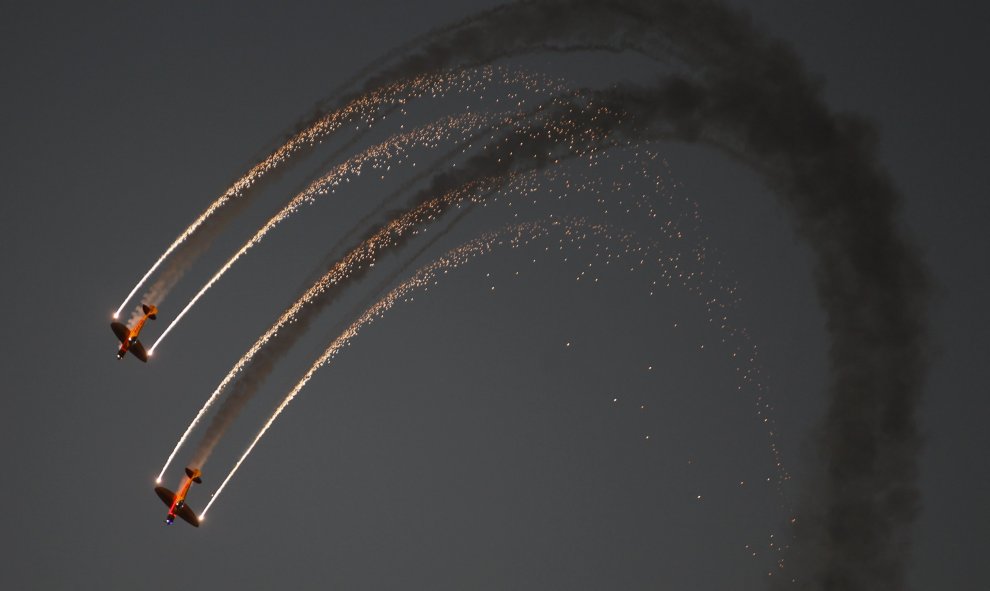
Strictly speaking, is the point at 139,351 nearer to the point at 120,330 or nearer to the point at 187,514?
the point at 120,330

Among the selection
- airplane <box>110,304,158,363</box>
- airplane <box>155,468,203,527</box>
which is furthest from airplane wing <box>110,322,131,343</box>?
airplane <box>155,468,203,527</box>

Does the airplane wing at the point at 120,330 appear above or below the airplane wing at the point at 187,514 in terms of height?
above

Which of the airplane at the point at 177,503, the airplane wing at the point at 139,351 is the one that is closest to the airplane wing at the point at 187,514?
the airplane at the point at 177,503

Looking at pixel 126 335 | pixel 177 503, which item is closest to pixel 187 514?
pixel 177 503

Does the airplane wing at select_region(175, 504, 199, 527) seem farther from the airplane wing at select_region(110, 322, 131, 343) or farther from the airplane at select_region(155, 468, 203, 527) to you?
the airplane wing at select_region(110, 322, 131, 343)

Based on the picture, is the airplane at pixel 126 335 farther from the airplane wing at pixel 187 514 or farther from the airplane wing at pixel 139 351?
the airplane wing at pixel 187 514

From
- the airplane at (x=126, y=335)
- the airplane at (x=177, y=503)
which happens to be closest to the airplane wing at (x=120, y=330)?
the airplane at (x=126, y=335)
